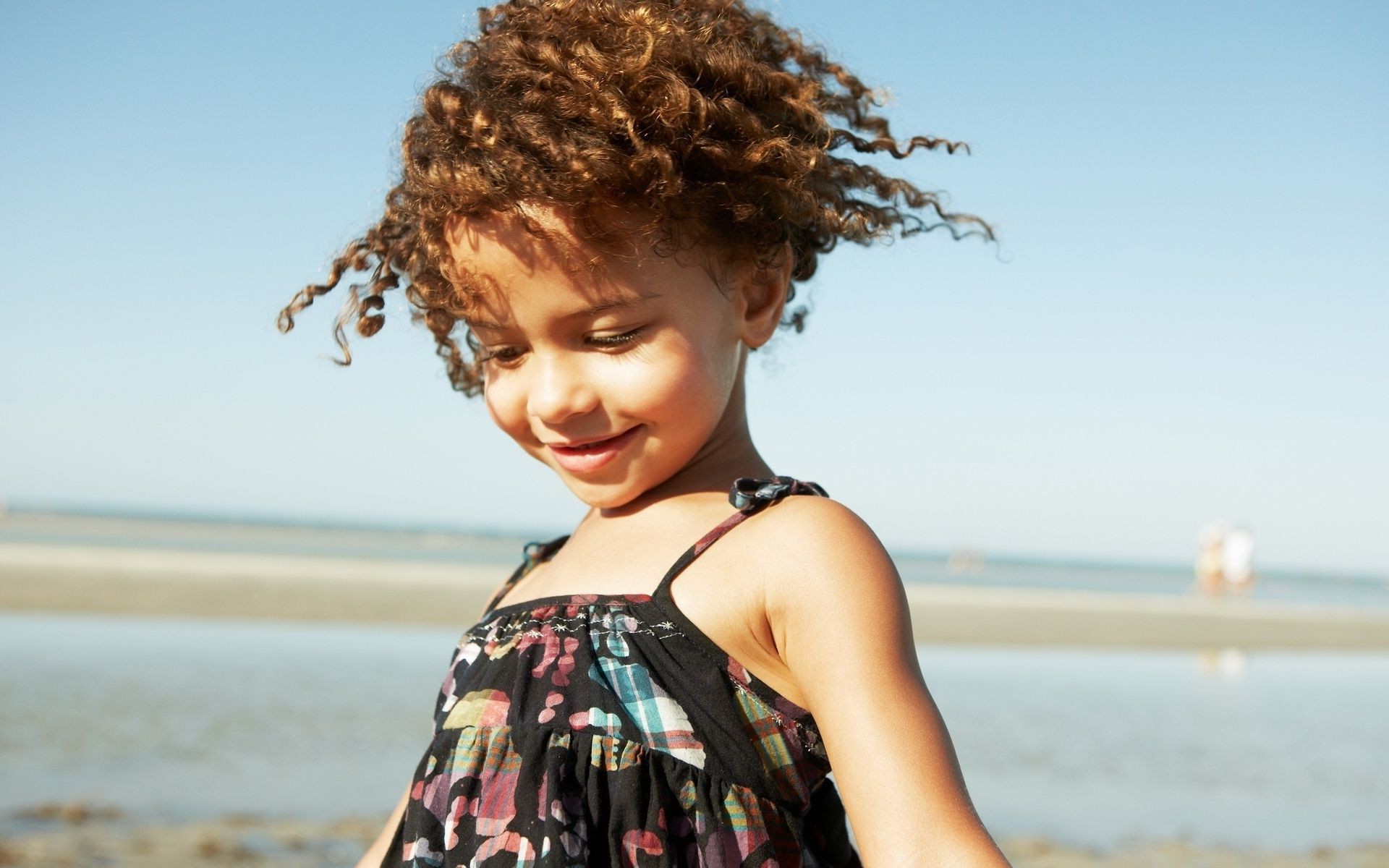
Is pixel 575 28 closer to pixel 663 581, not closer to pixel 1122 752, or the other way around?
pixel 663 581

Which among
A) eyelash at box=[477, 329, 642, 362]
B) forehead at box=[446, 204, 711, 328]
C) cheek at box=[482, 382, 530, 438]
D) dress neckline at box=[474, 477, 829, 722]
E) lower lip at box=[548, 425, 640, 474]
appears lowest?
dress neckline at box=[474, 477, 829, 722]

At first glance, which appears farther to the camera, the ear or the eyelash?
the ear

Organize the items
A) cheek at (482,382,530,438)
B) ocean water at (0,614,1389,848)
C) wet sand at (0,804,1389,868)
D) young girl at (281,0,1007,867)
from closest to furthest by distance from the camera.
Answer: young girl at (281,0,1007,867) < cheek at (482,382,530,438) < wet sand at (0,804,1389,868) < ocean water at (0,614,1389,848)

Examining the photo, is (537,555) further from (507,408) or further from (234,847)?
(234,847)

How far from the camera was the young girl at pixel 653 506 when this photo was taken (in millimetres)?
1251

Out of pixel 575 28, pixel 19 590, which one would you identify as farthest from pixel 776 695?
pixel 19 590

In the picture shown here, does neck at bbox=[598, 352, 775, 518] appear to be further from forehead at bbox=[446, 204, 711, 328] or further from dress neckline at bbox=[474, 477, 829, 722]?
forehead at bbox=[446, 204, 711, 328]

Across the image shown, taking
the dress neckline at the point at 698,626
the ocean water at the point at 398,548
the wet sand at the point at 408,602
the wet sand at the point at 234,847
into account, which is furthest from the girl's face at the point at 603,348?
the ocean water at the point at 398,548

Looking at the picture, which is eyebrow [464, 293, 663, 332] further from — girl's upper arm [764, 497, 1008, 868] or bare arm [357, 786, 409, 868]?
bare arm [357, 786, 409, 868]

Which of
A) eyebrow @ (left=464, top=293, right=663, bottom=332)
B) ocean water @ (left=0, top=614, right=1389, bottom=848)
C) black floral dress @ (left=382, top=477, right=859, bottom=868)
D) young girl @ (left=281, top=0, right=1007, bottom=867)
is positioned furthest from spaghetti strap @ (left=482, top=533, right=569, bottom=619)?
ocean water @ (left=0, top=614, right=1389, bottom=848)

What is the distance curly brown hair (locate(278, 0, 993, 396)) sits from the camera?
1.42m

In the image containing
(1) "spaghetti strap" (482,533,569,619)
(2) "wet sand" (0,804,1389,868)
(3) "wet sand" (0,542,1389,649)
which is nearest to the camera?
(1) "spaghetti strap" (482,533,569,619)

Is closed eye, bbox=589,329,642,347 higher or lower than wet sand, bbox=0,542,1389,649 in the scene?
higher

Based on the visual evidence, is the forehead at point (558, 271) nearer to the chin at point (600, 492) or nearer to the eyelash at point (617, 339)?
the eyelash at point (617, 339)
